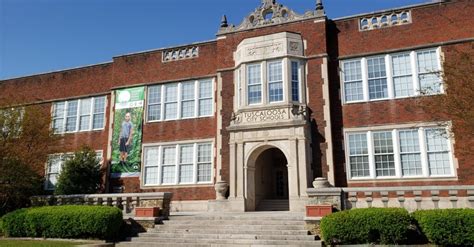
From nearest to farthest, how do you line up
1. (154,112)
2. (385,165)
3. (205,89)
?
(385,165), (205,89), (154,112)

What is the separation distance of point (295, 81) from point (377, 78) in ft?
12.9

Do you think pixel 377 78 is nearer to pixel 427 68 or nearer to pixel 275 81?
pixel 427 68

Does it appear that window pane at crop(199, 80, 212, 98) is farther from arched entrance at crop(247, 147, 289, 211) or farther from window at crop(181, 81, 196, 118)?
arched entrance at crop(247, 147, 289, 211)

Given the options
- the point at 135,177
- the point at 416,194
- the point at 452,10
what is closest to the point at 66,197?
the point at 135,177

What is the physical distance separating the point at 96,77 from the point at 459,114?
836 inches

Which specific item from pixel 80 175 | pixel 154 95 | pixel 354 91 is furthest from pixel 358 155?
pixel 80 175

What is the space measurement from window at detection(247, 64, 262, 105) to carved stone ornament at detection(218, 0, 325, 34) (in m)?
2.56

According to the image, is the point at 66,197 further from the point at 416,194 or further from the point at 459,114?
the point at 459,114

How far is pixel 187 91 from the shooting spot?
76.4 ft

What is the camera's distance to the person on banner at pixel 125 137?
23.7m

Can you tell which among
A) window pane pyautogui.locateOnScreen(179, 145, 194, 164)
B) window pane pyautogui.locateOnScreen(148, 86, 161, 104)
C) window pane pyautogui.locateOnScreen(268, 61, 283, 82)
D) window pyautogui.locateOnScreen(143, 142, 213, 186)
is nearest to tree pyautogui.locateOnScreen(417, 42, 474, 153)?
window pane pyautogui.locateOnScreen(268, 61, 283, 82)

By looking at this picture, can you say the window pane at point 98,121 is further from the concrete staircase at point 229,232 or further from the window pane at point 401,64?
the window pane at point 401,64

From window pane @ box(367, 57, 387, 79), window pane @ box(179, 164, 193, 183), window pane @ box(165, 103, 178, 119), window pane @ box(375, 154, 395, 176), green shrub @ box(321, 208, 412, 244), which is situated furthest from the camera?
window pane @ box(165, 103, 178, 119)

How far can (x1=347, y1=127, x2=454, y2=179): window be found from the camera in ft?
58.0
